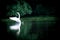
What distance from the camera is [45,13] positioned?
9.03 meters

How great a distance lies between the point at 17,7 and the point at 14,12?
418 millimetres

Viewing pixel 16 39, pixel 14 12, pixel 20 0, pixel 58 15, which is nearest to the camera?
pixel 16 39

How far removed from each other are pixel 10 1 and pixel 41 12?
1.50m

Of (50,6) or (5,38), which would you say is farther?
(50,6)

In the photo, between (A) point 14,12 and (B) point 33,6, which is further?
(B) point 33,6

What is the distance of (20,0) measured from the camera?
327 inches

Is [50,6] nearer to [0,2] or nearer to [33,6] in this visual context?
[33,6]

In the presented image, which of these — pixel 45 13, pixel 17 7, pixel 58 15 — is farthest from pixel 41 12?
pixel 17 7

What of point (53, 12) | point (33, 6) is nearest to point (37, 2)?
point (33, 6)

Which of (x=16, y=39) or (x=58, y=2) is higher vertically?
(x=58, y=2)

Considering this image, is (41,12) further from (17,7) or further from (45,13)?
(17,7)

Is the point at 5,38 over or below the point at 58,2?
below

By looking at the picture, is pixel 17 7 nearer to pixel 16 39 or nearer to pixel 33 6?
pixel 33 6

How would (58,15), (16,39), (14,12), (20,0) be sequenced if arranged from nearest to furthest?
(16,39)
(14,12)
(20,0)
(58,15)
